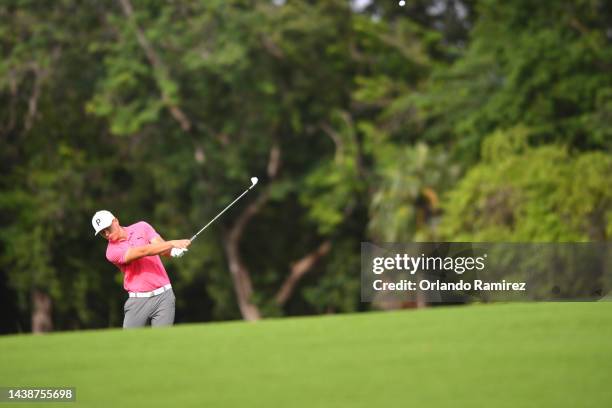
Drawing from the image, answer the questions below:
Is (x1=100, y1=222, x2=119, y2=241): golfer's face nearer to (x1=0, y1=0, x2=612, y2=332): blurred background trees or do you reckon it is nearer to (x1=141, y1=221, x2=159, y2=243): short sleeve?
(x1=141, y1=221, x2=159, y2=243): short sleeve

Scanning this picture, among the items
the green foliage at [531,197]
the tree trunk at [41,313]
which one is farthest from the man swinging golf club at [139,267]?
the tree trunk at [41,313]

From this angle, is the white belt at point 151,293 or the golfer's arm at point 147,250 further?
the white belt at point 151,293

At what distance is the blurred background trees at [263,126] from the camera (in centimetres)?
2786

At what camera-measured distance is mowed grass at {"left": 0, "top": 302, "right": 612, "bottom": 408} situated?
728cm

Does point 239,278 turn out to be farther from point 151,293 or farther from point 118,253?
point 118,253

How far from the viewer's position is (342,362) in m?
8.41

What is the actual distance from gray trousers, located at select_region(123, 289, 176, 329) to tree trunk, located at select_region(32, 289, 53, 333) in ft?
76.1

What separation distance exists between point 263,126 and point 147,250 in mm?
23344

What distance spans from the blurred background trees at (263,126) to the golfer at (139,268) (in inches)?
671

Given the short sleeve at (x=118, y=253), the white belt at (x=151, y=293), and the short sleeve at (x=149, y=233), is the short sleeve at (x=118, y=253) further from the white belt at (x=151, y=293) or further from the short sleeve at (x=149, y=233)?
the white belt at (x=151, y=293)

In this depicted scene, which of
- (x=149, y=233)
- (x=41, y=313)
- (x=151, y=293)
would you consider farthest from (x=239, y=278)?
(x=149, y=233)

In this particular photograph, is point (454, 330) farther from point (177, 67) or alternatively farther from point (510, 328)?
point (177, 67)

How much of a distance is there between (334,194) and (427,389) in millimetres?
24837

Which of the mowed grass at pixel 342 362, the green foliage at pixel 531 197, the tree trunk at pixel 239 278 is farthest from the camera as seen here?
the tree trunk at pixel 239 278
